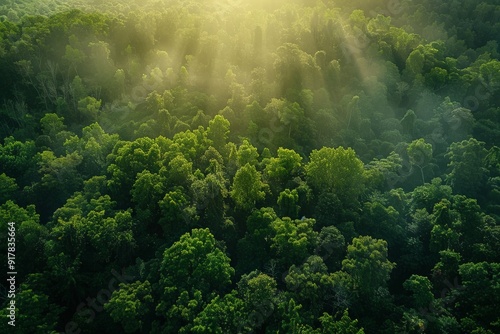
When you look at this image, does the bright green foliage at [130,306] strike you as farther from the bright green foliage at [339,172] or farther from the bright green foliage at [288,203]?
the bright green foliage at [339,172]

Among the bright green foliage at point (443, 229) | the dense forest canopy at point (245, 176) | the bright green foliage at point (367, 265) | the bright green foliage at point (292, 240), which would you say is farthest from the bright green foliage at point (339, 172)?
the bright green foliage at point (443, 229)

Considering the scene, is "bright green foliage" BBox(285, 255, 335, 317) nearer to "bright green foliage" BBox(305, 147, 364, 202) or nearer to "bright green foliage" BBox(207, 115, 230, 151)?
"bright green foliage" BBox(305, 147, 364, 202)

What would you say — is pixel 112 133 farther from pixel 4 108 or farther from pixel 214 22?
pixel 214 22

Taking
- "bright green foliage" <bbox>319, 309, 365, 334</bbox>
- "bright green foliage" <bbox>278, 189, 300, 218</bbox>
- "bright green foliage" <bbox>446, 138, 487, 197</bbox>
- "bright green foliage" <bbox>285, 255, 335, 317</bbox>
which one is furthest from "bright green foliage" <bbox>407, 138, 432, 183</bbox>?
"bright green foliage" <bbox>319, 309, 365, 334</bbox>

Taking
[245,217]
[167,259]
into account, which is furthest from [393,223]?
[167,259]

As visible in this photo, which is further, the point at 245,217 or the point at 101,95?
the point at 101,95

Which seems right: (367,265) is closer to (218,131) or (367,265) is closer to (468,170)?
(218,131)
